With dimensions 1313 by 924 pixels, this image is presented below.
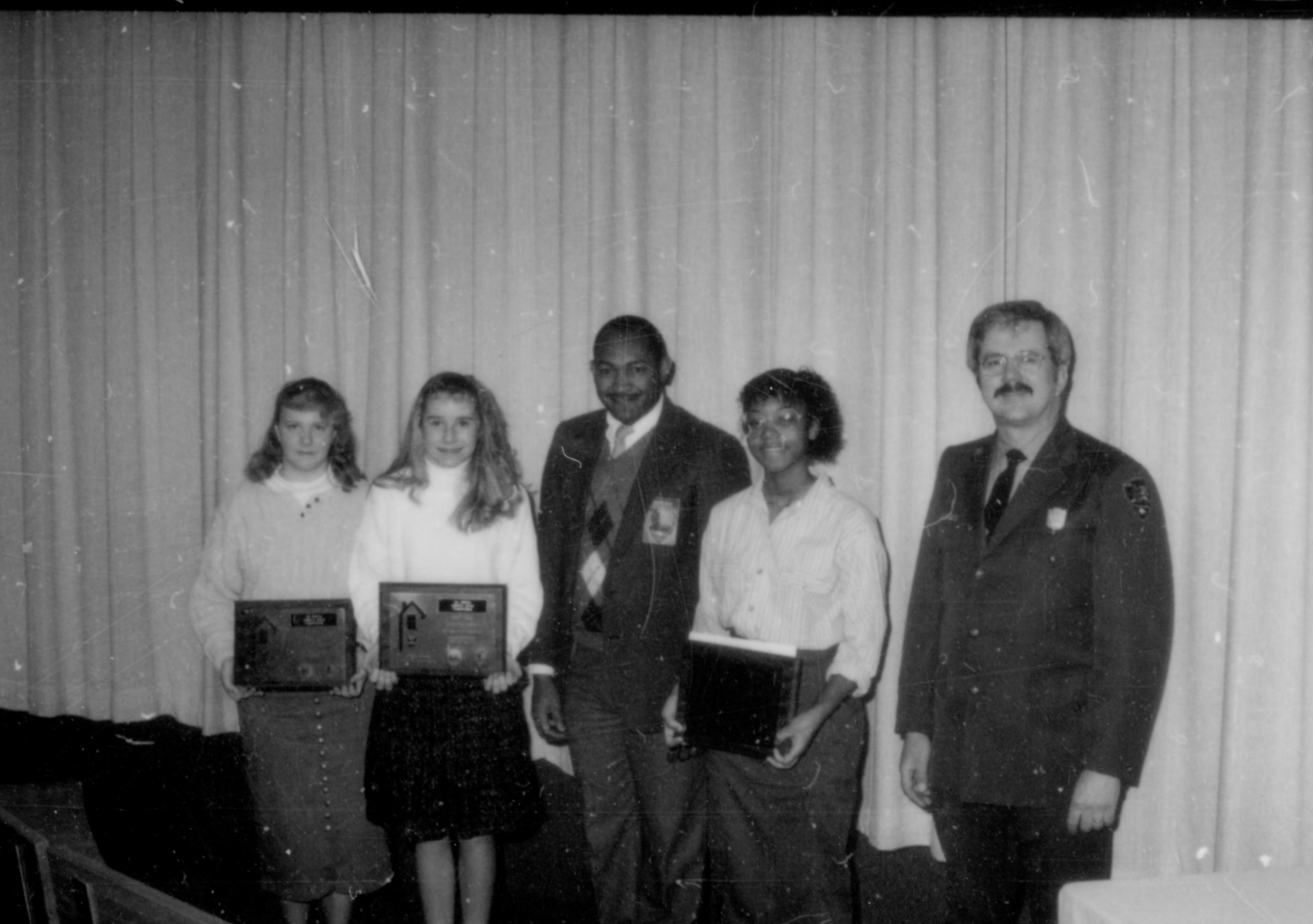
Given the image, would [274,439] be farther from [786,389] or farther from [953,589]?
[953,589]

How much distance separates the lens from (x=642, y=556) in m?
2.44

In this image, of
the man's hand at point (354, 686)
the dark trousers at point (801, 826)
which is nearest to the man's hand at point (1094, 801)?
the dark trousers at point (801, 826)

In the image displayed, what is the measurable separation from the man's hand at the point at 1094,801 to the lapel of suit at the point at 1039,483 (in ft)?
1.72

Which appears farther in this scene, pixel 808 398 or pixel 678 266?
pixel 678 266

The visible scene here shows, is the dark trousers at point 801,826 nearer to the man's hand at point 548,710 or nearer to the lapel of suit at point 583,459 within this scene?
the man's hand at point 548,710

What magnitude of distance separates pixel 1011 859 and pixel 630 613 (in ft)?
3.58

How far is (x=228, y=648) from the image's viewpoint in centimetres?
241

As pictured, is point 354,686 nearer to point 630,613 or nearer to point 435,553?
point 435,553

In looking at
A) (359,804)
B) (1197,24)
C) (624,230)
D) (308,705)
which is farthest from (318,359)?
(1197,24)

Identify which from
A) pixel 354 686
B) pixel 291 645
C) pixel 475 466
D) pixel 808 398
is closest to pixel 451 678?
pixel 354 686

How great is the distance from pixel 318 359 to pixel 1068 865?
3005mm

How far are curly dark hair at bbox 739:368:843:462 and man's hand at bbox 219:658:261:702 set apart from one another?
4.93ft

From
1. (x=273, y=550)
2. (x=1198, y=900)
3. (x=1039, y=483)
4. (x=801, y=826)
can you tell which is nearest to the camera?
(x=1198, y=900)

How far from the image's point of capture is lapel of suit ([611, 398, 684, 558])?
2.45m
